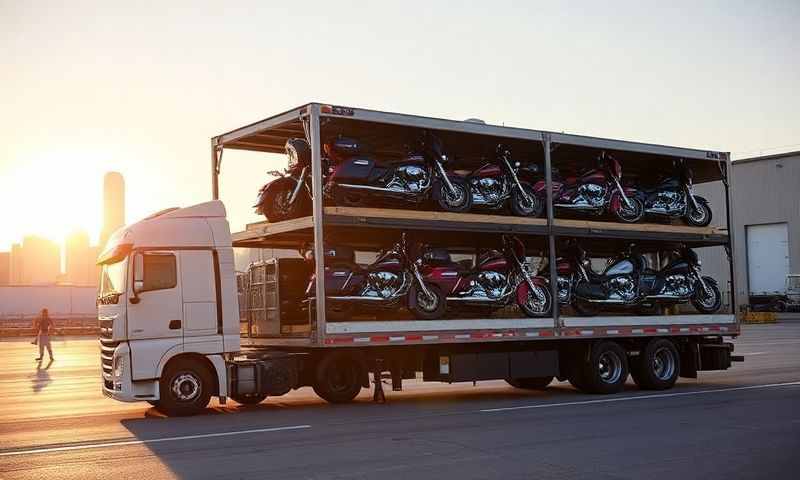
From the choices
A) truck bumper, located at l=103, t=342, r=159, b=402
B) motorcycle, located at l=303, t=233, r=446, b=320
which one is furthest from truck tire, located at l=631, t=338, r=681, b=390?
truck bumper, located at l=103, t=342, r=159, b=402

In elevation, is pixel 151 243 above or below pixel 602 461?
above

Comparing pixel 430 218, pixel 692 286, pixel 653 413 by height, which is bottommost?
pixel 653 413

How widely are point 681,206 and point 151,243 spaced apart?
33.1 ft

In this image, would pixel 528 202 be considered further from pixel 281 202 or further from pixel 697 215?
pixel 697 215

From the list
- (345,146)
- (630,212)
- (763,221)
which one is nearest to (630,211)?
(630,212)

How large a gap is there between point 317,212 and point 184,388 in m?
2.97

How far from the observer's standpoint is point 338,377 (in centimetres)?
1417

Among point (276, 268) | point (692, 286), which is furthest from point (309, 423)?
point (692, 286)

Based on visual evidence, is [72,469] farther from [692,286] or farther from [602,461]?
[692,286]

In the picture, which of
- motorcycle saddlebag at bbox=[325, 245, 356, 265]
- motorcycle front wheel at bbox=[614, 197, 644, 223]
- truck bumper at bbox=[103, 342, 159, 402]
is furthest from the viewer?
motorcycle front wheel at bbox=[614, 197, 644, 223]

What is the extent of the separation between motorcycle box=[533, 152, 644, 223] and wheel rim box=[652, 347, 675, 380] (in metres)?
2.40

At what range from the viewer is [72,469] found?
8.69 meters

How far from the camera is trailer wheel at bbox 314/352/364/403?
45.6 ft

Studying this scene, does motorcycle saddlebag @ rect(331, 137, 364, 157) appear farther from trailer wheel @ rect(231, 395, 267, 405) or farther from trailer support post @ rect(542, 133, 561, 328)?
trailer wheel @ rect(231, 395, 267, 405)
